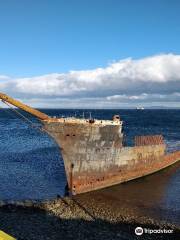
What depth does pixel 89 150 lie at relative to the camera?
129 ft

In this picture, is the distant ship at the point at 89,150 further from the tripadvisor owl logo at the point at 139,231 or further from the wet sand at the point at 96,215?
the tripadvisor owl logo at the point at 139,231

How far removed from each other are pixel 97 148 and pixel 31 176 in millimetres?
10319

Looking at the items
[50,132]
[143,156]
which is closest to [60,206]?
[50,132]

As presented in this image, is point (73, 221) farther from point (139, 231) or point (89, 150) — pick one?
point (89, 150)

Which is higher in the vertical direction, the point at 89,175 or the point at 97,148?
the point at 97,148

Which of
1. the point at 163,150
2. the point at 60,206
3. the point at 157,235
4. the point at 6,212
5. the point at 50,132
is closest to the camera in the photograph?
the point at 157,235

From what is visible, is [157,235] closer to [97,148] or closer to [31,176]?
[97,148]

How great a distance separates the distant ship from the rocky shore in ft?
11.2

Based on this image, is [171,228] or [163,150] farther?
[163,150]

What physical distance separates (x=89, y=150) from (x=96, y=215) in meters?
9.37

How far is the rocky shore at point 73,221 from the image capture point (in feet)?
86.2

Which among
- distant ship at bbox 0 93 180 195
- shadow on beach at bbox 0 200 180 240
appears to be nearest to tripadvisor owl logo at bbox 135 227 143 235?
shadow on beach at bbox 0 200 180 240

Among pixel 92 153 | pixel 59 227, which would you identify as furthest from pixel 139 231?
pixel 92 153

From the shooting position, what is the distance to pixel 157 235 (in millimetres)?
27375
